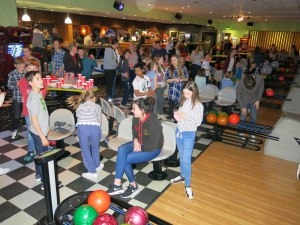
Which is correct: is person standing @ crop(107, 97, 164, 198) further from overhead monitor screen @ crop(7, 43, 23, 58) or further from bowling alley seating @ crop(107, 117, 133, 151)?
overhead monitor screen @ crop(7, 43, 23, 58)

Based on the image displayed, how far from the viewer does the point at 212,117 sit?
442cm

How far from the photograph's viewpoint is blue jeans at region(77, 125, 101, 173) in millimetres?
3035

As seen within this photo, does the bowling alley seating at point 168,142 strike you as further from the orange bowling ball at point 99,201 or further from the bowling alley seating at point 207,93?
the bowling alley seating at point 207,93

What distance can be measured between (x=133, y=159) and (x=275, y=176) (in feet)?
6.28

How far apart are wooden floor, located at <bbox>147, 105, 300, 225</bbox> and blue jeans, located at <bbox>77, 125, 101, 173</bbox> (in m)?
0.96

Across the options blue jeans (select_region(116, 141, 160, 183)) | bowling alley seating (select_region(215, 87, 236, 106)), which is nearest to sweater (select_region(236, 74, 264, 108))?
bowling alley seating (select_region(215, 87, 236, 106))

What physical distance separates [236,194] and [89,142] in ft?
5.89

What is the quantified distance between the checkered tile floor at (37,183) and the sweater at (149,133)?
1.92 feet

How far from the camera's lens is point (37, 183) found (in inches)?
122

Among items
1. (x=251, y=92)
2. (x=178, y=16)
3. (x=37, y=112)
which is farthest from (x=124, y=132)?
(x=178, y=16)

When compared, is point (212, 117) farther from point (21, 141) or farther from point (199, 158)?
point (21, 141)

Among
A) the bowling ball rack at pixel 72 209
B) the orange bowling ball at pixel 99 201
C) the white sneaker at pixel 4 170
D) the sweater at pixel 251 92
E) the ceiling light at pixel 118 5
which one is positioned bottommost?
the white sneaker at pixel 4 170

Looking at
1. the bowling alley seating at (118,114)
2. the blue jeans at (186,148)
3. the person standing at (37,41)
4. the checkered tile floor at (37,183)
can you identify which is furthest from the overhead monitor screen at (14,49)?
the blue jeans at (186,148)

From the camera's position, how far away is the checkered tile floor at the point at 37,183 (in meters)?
Answer: 2.62
